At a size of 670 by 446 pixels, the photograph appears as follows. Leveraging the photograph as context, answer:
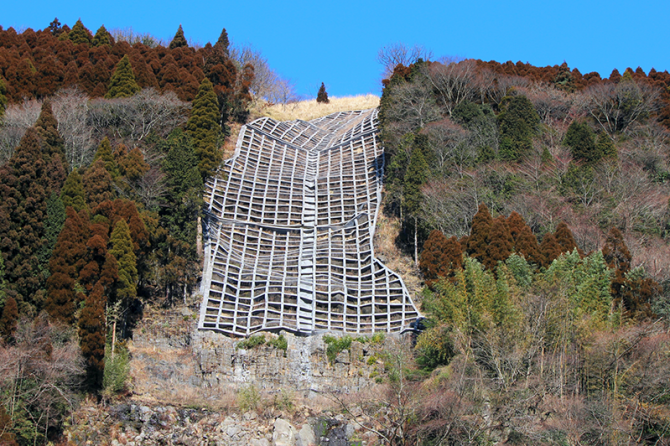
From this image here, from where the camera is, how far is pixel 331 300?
30047mm

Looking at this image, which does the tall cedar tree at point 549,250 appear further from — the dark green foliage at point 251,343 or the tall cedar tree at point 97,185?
the tall cedar tree at point 97,185

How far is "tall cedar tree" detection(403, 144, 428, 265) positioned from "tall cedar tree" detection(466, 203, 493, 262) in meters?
3.96

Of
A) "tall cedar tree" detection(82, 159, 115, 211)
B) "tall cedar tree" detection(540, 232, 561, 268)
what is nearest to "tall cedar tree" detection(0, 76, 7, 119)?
"tall cedar tree" detection(82, 159, 115, 211)

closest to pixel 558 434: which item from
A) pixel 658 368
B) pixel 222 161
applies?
pixel 658 368

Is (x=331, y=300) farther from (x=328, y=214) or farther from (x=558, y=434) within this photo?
(x=558, y=434)

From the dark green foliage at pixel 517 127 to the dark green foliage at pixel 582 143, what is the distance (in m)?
2.09

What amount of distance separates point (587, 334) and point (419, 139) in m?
17.6

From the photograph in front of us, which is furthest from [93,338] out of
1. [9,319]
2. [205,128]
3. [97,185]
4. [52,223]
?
[205,128]

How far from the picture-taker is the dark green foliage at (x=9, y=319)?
22.7 metres

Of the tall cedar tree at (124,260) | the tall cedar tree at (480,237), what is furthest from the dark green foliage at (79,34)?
the tall cedar tree at (480,237)

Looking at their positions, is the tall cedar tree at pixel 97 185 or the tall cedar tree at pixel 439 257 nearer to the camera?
the tall cedar tree at pixel 439 257

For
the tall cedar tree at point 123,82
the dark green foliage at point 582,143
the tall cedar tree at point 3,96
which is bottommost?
the dark green foliage at point 582,143

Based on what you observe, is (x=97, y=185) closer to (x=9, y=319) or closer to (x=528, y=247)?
(x=9, y=319)

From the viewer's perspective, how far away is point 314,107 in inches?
2419
